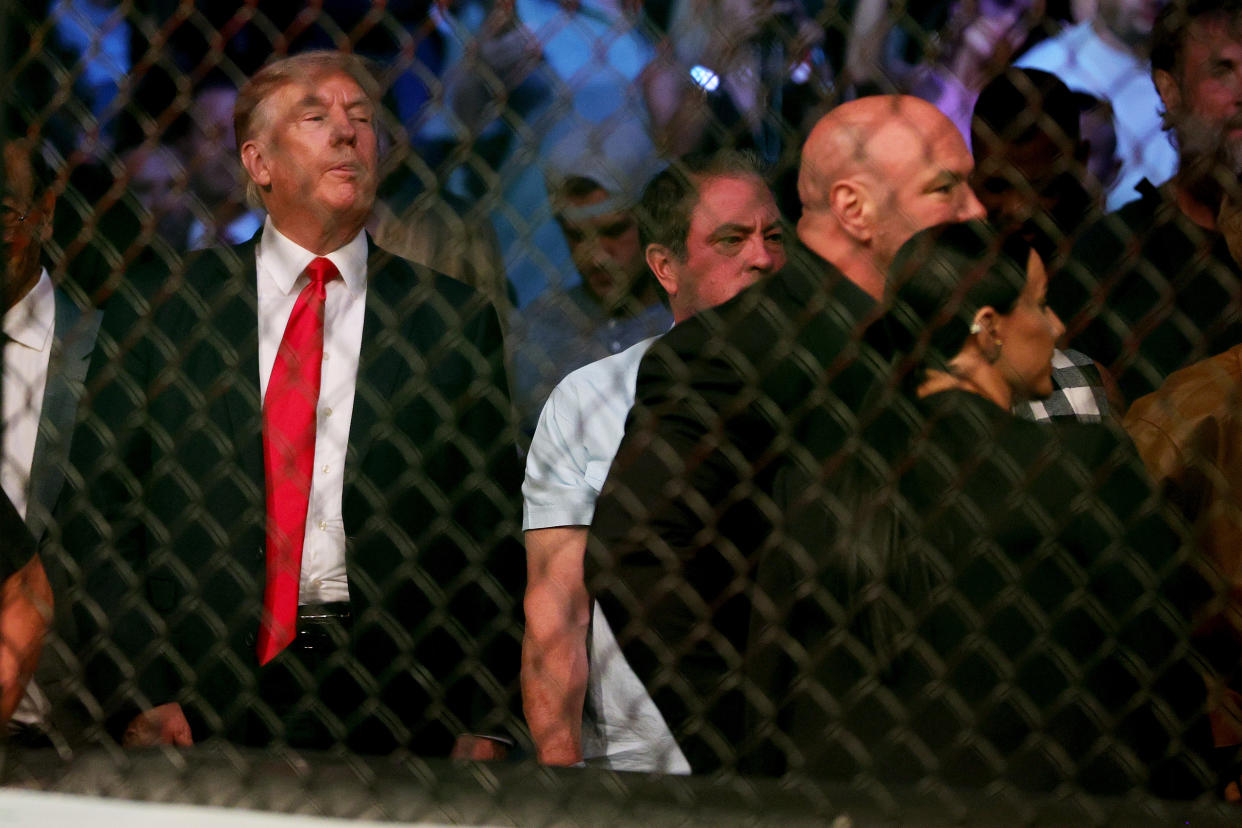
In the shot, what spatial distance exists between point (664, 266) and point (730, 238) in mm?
122

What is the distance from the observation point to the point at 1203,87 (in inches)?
62.9

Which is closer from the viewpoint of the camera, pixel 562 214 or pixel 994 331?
pixel 994 331

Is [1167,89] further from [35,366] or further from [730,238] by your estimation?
[35,366]

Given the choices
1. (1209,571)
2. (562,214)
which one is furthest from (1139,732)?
(562,214)

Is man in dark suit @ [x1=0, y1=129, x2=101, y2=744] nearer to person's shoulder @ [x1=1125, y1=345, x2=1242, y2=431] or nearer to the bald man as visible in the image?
the bald man

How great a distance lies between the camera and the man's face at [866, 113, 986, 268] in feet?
4.79

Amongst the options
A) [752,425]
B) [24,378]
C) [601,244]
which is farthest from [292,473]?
[752,425]

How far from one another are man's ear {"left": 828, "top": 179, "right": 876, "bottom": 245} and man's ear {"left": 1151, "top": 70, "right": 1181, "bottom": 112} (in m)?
0.46

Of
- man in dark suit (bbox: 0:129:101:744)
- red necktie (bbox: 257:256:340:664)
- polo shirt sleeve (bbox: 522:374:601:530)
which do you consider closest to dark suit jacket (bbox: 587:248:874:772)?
polo shirt sleeve (bbox: 522:374:601:530)

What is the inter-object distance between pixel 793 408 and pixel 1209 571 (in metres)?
0.49

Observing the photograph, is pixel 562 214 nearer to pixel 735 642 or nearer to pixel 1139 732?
pixel 735 642

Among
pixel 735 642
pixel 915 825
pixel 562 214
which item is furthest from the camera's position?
pixel 562 214

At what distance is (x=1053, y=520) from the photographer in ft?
4.55

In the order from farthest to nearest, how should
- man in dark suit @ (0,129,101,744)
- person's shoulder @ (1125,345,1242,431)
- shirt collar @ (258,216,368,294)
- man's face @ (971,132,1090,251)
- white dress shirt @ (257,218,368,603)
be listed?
shirt collar @ (258,216,368,294), white dress shirt @ (257,218,368,603), man in dark suit @ (0,129,101,744), person's shoulder @ (1125,345,1242,431), man's face @ (971,132,1090,251)
